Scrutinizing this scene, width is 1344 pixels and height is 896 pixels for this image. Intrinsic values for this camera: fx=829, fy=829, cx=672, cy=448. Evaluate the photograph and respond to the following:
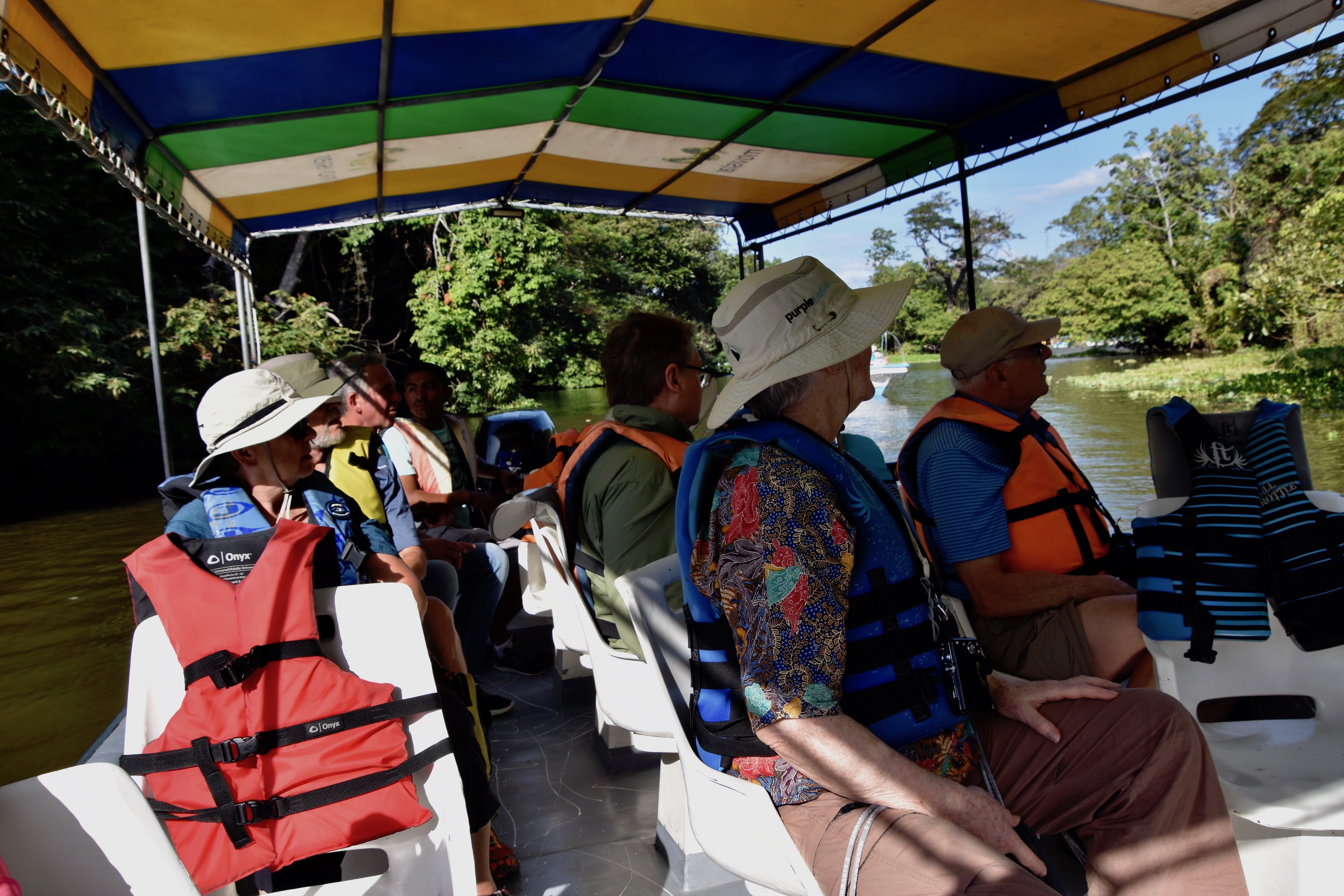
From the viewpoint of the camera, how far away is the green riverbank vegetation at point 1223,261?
16609 mm

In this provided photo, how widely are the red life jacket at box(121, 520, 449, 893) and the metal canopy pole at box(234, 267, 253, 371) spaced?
3.71 meters

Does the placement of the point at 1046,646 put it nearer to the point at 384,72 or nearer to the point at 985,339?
the point at 985,339

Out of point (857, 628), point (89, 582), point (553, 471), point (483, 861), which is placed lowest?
point (89, 582)

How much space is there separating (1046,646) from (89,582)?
37.1 feet

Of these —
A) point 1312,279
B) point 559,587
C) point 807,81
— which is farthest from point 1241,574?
point 1312,279

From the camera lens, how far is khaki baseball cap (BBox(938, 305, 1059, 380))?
240cm

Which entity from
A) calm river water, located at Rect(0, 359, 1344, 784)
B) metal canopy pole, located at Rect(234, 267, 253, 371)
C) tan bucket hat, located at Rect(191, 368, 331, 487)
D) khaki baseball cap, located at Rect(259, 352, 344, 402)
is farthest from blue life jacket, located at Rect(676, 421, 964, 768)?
metal canopy pole, located at Rect(234, 267, 253, 371)

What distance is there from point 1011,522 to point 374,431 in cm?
221

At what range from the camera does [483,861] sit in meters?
1.94

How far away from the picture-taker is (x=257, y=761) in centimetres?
151

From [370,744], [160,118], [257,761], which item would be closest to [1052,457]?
[370,744]

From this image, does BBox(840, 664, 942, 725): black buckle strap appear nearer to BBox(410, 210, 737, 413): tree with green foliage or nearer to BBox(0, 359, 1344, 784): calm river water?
BBox(0, 359, 1344, 784): calm river water

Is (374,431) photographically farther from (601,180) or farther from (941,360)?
(601,180)

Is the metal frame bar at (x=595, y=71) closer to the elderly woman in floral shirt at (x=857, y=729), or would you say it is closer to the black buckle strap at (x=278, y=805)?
the elderly woman in floral shirt at (x=857, y=729)
